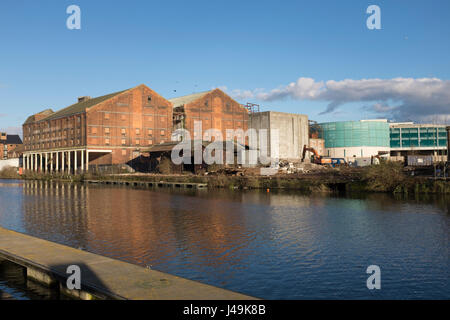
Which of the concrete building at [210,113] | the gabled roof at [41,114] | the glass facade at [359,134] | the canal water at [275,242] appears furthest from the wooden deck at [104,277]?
the glass facade at [359,134]

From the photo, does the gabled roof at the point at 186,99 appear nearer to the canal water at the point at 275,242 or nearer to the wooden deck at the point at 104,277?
the canal water at the point at 275,242

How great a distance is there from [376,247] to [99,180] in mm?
55779

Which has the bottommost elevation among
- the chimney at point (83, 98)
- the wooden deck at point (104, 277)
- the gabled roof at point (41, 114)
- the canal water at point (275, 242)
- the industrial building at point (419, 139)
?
the canal water at point (275, 242)

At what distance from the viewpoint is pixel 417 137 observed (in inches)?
4304

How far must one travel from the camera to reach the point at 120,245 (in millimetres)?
15688

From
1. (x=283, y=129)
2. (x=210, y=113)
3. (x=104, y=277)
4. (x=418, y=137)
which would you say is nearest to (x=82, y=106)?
(x=210, y=113)

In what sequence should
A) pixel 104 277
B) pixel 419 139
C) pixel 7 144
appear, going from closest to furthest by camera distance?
pixel 104 277
pixel 419 139
pixel 7 144

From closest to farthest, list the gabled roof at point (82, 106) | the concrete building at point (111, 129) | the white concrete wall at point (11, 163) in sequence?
the concrete building at point (111, 129), the gabled roof at point (82, 106), the white concrete wall at point (11, 163)

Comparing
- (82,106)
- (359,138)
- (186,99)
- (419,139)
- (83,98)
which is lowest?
(419,139)

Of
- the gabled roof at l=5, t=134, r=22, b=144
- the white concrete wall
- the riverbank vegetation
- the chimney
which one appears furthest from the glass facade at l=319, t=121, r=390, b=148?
the gabled roof at l=5, t=134, r=22, b=144

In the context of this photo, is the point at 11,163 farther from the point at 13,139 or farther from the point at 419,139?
the point at 419,139

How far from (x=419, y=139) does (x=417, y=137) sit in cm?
72

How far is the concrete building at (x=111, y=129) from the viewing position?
241 ft

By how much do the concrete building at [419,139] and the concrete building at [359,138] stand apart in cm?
503
